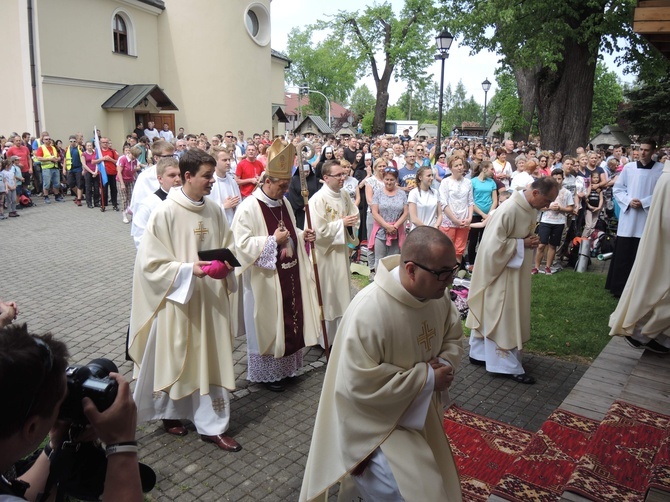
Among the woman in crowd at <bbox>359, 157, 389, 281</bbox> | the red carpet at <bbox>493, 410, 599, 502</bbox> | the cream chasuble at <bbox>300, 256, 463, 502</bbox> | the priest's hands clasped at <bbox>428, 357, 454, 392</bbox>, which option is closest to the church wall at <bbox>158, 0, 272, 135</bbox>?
the woman in crowd at <bbox>359, 157, 389, 281</bbox>

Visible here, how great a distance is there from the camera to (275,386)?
5613 millimetres

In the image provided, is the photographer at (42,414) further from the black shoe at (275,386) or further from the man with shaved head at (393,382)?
the black shoe at (275,386)

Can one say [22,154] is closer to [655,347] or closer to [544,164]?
[544,164]

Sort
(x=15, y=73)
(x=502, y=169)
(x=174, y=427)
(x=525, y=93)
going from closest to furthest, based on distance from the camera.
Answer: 1. (x=174, y=427)
2. (x=502, y=169)
3. (x=15, y=73)
4. (x=525, y=93)

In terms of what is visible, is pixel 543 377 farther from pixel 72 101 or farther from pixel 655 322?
pixel 72 101

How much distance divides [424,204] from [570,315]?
2.81 m

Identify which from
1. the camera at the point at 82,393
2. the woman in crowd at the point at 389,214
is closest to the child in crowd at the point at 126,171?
the woman in crowd at the point at 389,214

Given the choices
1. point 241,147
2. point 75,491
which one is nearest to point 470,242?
point 75,491

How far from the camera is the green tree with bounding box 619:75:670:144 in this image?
34906mm

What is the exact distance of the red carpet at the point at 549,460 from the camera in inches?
150

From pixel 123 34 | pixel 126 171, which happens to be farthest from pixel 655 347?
→ pixel 123 34

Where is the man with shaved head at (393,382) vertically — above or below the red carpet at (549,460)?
above

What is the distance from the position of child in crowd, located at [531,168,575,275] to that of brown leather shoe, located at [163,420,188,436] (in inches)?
307

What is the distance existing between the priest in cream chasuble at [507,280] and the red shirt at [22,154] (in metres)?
15.6
